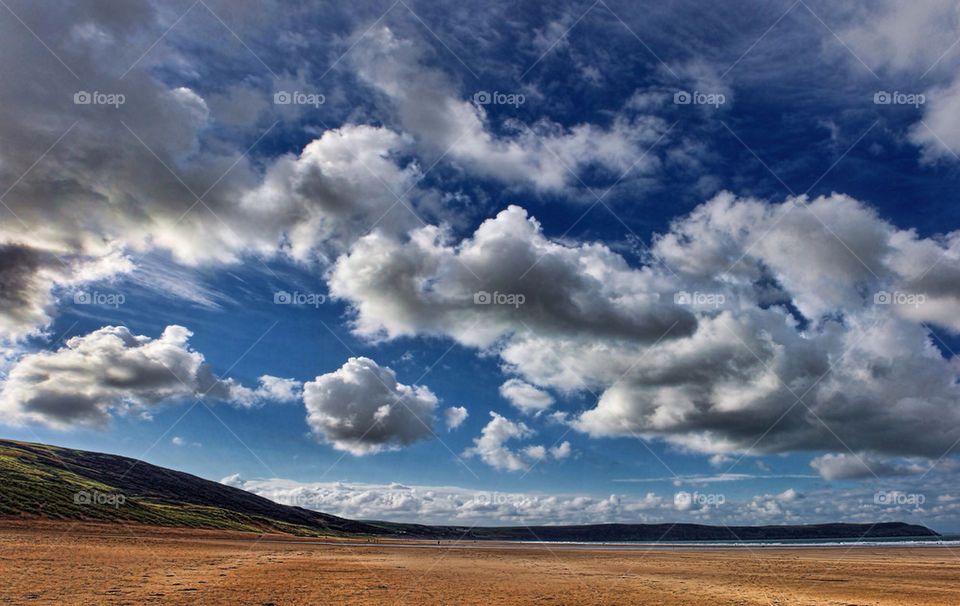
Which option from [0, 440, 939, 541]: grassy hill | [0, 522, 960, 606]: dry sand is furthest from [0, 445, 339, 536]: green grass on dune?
[0, 522, 960, 606]: dry sand

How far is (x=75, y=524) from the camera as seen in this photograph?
79.6 metres

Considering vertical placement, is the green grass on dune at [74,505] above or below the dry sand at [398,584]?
below

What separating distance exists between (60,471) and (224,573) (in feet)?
468

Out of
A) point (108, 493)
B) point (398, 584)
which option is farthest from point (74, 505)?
point (398, 584)

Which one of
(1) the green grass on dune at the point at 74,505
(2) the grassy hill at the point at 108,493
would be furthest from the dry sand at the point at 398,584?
(2) the grassy hill at the point at 108,493

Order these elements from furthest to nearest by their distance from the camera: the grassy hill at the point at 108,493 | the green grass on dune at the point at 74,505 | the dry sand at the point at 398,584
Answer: the grassy hill at the point at 108,493, the green grass on dune at the point at 74,505, the dry sand at the point at 398,584

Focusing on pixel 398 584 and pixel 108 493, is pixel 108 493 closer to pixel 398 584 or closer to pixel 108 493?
pixel 108 493

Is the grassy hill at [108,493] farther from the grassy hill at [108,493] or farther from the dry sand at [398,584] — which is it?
the dry sand at [398,584]

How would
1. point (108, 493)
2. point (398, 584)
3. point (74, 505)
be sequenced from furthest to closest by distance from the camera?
point (108, 493) < point (74, 505) < point (398, 584)

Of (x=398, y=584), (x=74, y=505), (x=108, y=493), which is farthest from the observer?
(x=108, y=493)

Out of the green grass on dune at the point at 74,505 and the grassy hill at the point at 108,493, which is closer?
the green grass on dune at the point at 74,505

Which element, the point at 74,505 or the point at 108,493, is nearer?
the point at 74,505

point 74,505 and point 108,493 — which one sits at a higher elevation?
point 74,505

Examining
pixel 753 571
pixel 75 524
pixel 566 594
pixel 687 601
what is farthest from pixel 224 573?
pixel 75 524
